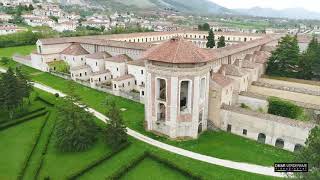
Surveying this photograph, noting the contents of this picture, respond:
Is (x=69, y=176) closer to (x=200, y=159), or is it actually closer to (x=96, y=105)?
(x=200, y=159)

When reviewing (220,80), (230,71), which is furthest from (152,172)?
(230,71)

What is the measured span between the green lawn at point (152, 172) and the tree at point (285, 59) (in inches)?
1747

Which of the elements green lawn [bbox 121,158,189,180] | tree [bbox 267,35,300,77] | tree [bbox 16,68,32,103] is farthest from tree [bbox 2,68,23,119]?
tree [bbox 267,35,300,77]

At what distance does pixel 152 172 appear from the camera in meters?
31.4

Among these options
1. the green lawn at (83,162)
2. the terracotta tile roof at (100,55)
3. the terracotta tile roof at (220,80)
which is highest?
the terracotta tile roof at (100,55)

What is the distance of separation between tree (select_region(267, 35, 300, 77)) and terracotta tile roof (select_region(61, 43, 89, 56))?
1768 inches

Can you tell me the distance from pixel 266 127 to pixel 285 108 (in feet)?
26.3

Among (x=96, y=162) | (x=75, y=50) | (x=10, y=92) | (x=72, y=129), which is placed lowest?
(x=96, y=162)

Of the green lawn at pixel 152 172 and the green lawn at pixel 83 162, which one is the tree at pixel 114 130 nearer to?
the green lawn at pixel 83 162

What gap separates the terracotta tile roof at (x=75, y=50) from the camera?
69.4 m

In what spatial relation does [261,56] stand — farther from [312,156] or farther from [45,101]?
[312,156]

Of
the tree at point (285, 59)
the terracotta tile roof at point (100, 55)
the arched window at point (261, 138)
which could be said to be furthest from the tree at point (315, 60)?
the terracotta tile roof at point (100, 55)

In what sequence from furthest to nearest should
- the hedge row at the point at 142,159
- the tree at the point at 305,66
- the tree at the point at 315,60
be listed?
the tree at the point at 305,66, the tree at the point at 315,60, the hedge row at the point at 142,159

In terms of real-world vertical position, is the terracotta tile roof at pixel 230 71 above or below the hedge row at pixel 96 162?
above
